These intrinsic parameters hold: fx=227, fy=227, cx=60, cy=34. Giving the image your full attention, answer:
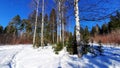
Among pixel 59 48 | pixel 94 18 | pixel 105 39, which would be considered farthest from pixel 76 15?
pixel 105 39

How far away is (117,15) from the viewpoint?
9156mm

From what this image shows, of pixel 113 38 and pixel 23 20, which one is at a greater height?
pixel 23 20

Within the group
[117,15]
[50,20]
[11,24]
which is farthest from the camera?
[11,24]

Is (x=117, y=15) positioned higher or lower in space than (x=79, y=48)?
higher

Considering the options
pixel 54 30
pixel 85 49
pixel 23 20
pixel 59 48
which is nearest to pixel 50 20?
pixel 54 30

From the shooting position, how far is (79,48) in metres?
10.7

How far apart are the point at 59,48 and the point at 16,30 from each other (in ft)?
Answer: 186

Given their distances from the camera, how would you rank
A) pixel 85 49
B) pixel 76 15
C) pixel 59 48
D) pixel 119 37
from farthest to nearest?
pixel 119 37, pixel 59 48, pixel 85 49, pixel 76 15

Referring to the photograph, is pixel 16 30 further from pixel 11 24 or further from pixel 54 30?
pixel 54 30

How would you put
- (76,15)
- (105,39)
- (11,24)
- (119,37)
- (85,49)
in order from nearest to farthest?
(76,15)
(85,49)
(119,37)
(105,39)
(11,24)

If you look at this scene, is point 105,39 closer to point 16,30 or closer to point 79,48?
point 79,48

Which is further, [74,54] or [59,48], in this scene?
[59,48]

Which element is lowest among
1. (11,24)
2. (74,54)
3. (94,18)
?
(74,54)

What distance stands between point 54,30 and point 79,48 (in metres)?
50.4
